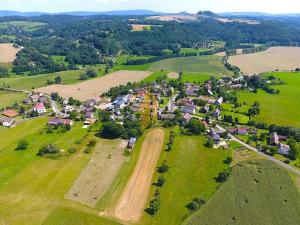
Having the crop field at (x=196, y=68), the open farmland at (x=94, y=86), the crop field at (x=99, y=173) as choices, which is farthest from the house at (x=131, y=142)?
the crop field at (x=196, y=68)

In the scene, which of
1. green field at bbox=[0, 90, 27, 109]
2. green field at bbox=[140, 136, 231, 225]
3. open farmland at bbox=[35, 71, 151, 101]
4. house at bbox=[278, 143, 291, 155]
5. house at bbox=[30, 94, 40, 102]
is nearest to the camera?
green field at bbox=[140, 136, 231, 225]

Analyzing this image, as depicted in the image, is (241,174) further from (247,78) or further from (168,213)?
(247,78)

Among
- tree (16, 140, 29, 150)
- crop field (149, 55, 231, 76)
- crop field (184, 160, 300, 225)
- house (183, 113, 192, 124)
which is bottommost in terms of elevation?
crop field (149, 55, 231, 76)

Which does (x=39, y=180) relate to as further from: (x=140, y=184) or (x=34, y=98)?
(x=34, y=98)

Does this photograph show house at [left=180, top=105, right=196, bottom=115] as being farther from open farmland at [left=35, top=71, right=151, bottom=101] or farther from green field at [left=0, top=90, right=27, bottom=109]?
green field at [left=0, top=90, right=27, bottom=109]

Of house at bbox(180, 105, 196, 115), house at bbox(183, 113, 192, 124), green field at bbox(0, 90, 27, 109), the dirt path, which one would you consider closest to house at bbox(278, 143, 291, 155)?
house at bbox(183, 113, 192, 124)

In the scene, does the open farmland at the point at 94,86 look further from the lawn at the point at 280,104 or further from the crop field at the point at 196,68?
the lawn at the point at 280,104
